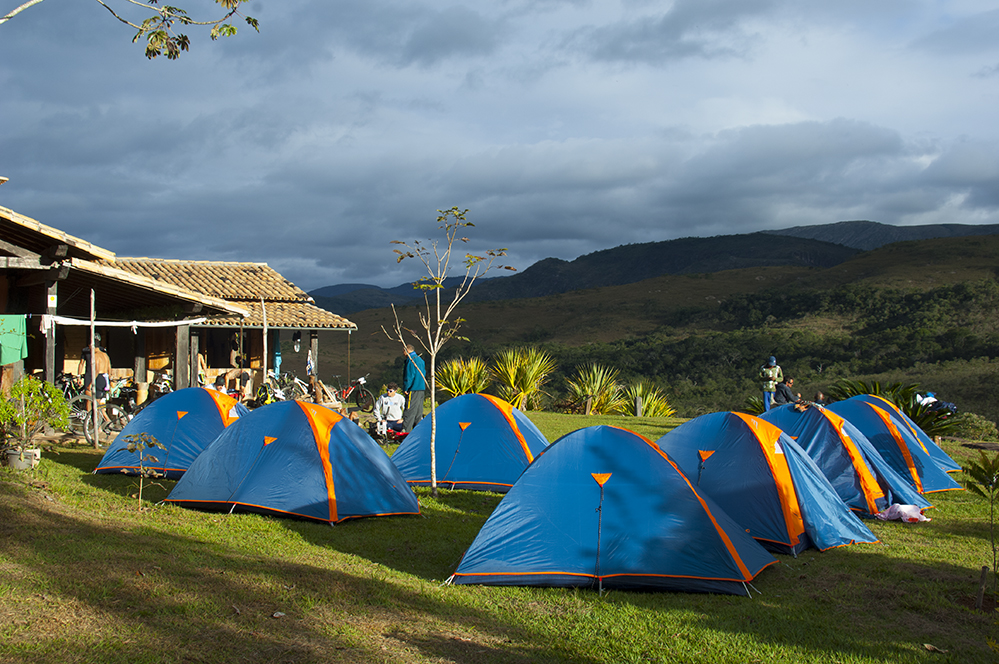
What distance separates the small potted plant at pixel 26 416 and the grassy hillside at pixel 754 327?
806 inches

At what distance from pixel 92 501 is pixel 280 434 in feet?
7.23

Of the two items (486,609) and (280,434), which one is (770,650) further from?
(280,434)

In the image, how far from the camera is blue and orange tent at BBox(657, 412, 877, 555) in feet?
23.0

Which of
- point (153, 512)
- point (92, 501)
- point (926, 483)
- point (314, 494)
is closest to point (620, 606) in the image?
Result: point (314, 494)

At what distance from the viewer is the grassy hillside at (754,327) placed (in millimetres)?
32219

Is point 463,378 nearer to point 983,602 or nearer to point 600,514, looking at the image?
point 600,514

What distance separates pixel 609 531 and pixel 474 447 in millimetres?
4047

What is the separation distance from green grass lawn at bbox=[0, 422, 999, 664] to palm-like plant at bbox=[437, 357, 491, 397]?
36.5ft

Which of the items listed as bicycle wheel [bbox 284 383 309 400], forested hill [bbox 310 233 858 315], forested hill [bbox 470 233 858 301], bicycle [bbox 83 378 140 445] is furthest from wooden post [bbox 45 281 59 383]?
forested hill [bbox 470 233 858 301]

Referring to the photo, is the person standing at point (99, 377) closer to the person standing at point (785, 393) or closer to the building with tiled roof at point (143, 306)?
the building with tiled roof at point (143, 306)

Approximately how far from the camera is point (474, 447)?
961 cm

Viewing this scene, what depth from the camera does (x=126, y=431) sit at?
9.74 m

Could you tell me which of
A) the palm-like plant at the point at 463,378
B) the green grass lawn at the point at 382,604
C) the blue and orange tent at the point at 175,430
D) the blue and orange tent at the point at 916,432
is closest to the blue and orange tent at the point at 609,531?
the green grass lawn at the point at 382,604

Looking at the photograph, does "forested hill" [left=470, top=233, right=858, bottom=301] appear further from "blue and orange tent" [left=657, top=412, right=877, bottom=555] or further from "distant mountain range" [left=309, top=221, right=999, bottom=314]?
"blue and orange tent" [left=657, top=412, right=877, bottom=555]
